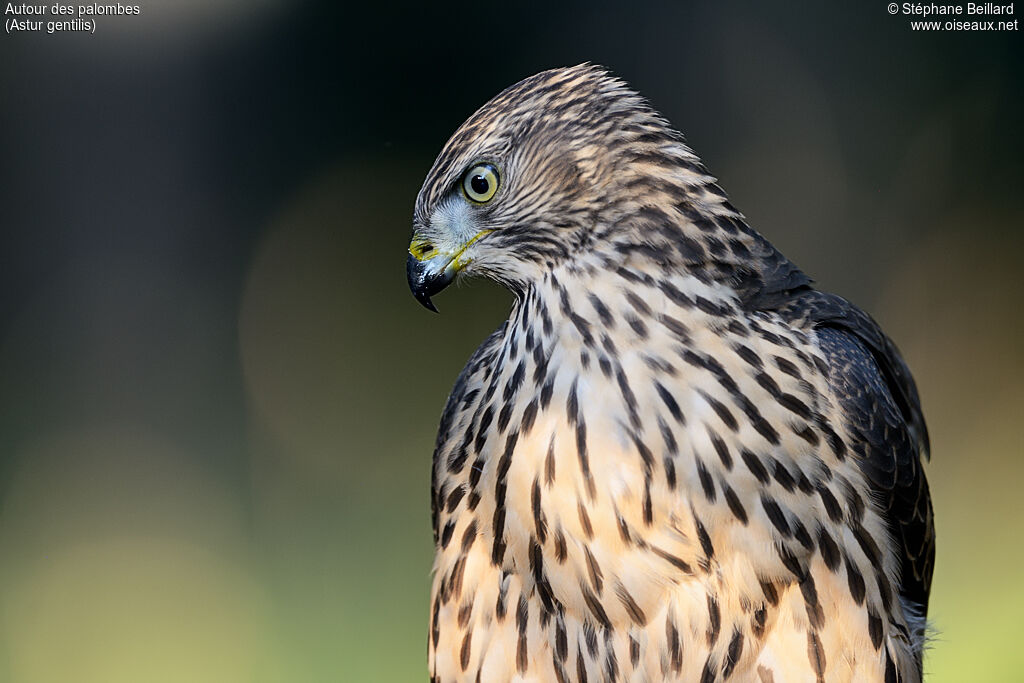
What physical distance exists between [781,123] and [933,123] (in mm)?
582

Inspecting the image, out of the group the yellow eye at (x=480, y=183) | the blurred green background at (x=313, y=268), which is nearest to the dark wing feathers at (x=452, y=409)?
the yellow eye at (x=480, y=183)

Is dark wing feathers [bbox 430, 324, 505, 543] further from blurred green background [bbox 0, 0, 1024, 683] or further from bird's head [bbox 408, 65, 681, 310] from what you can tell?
blurred green background [bbox 0, 0, 1024, 683]

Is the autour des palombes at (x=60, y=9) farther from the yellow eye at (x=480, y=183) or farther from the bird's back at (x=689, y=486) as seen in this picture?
the bird's back at (x=689, y=486)

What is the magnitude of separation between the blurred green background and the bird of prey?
2065mm

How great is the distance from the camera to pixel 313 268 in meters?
3.96

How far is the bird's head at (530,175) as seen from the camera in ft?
5.03

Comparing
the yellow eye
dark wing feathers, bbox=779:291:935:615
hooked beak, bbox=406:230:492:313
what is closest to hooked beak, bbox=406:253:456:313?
hooked beak, bbox=406:230:492:313

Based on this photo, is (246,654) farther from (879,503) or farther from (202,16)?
(879,503)

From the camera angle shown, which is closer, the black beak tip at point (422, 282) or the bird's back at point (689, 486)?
the bird's back at point (689, 486)

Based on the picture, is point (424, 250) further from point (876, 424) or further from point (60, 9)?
point (60, 9)

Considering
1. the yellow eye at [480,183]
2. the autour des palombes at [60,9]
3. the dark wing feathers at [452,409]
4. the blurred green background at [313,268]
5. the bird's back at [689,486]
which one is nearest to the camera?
the bird's back at [689,486]

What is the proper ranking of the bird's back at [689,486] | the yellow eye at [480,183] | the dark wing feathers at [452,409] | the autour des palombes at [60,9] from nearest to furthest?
the bird's back at [689,486] → the yellow eye at [480,183] → the dark wing feathers at [452,409] → the autour des palombes at [60,9]

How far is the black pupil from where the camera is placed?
1592 mm

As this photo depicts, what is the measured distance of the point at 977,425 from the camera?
4.17 metres
